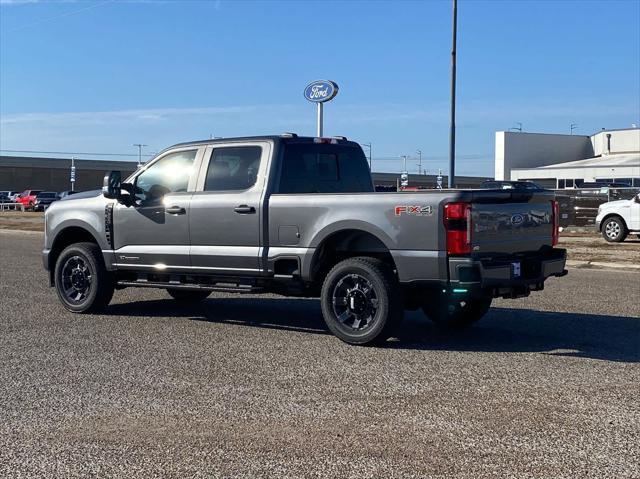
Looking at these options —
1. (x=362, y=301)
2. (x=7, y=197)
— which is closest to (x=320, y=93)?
(x=362, y=301)

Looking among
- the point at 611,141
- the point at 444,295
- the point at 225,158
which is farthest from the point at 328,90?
the point at 611,141

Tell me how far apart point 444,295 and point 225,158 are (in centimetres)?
307

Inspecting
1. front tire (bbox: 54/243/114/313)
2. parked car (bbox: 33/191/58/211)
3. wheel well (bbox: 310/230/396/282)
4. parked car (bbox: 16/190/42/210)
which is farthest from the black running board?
parked car (bbox: 16/190/42/210)

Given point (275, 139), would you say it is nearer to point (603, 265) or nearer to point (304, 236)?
point (304, 236)

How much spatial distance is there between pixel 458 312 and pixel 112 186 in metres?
4.40

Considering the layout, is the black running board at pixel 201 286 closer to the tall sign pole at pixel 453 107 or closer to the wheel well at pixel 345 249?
the wheel well at pixel 345 249

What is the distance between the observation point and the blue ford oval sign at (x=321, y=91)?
2552cm

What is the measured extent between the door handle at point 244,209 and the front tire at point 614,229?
16.9 meters

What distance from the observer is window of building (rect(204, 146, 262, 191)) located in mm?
9383

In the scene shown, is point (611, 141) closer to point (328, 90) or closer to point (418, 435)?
point (328, 90)

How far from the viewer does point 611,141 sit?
69.1m

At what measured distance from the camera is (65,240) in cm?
1123

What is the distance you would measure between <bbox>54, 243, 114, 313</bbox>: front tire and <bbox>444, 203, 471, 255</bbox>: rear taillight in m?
4.78

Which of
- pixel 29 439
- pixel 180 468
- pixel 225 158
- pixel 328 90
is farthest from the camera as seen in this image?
pixel 328 90
